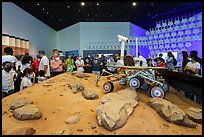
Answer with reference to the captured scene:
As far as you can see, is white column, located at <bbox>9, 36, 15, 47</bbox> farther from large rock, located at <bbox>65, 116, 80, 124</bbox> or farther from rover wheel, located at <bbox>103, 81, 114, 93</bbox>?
large rock, located at <bbox>65, 116, 80, 124</bbox>

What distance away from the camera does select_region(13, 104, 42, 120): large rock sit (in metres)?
2.71

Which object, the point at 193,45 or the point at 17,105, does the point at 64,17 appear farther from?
the point at 17,105

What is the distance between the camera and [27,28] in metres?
10.9

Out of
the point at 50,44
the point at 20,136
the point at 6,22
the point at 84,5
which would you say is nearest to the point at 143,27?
the point at 84,5

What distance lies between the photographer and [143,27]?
14.4 m

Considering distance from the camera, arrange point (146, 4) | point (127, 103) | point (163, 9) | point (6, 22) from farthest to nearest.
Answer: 1. point (163, 9)
2. point (146, 4)
3. point (6, 22)
4. point (127, 103)

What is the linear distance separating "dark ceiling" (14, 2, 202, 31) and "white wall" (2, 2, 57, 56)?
1.27ft

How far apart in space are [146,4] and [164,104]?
771 cm

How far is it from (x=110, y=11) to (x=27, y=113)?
377 inches

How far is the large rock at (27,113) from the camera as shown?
271 cm

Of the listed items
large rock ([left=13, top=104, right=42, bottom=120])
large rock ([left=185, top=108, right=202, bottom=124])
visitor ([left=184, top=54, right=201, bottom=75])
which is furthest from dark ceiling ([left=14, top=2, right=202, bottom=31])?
large rock ([left=13, top=104, right=42, bottom=120])

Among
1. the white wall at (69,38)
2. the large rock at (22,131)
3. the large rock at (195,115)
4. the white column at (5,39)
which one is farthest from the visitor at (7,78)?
the white wall at (69,38)

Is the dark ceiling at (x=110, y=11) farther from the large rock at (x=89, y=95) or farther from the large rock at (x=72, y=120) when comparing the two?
the large rock at (x=72, y=120)

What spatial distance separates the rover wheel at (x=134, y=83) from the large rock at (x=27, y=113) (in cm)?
196
